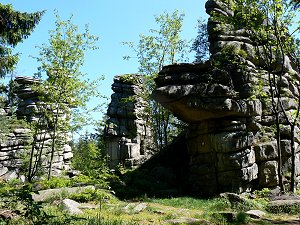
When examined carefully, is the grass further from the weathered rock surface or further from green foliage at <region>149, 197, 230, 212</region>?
the weathered rock surface

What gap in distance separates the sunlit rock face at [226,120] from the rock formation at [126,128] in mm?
15523

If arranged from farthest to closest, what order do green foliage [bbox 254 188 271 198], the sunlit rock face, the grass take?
the sunlit rock face
green foliage [bbox 254 188 271 198]
the grass

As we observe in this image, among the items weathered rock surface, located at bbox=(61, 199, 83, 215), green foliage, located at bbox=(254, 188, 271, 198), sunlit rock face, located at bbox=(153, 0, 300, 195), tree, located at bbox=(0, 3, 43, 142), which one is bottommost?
weathered rock surface, located at bbox=(61, 199, 83, 215)

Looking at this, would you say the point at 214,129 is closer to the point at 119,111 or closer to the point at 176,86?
the point at 176,86

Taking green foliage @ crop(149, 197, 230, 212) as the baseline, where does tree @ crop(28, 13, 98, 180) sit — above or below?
above

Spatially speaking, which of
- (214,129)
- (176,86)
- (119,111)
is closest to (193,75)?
(176,86)

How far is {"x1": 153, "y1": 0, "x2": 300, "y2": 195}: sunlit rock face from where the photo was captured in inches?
717

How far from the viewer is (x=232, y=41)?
21.1 m

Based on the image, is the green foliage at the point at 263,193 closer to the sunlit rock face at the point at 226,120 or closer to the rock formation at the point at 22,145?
the sunlit rock face at the point at 226,120

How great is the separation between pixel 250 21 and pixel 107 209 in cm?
1185

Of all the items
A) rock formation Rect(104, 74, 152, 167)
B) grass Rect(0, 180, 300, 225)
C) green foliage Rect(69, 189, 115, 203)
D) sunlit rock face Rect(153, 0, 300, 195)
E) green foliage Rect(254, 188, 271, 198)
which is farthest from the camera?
rock formation Rect(104, 74, 152, 167)

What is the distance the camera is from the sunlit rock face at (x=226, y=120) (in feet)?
59.7

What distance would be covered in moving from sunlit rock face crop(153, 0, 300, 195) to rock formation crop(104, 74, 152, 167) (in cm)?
1552

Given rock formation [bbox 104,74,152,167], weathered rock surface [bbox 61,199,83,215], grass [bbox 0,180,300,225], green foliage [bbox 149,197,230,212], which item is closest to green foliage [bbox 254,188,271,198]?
grass [bbox 0,180,300,225]
